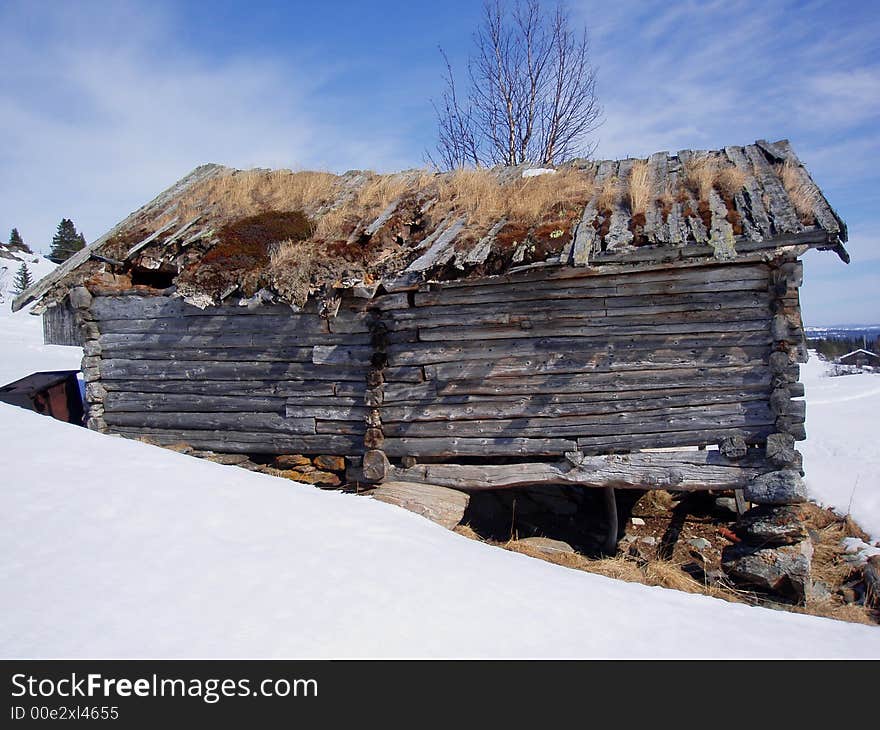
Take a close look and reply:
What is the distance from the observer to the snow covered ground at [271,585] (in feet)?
9.43

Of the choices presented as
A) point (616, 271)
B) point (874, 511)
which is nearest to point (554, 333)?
point (616, 271)

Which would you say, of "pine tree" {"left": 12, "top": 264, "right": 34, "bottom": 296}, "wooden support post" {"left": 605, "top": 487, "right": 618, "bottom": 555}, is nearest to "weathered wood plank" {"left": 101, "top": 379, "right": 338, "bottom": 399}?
"wooden support post" {"left": 605, "top": 487, "right": 618, "bottom": 555}

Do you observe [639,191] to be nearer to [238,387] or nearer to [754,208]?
[754,208]

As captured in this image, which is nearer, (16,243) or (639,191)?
(639,191)

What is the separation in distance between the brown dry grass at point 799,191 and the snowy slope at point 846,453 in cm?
484

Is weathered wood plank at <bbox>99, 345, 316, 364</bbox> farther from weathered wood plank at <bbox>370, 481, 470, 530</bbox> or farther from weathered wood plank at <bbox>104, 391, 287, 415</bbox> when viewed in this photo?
weathered wood plank at <bbox>370, 481, 470, 530</bbox>

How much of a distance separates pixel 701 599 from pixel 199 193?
9.59 meters

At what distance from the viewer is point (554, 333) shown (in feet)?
23.4

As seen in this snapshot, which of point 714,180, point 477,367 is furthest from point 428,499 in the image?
point 714,180

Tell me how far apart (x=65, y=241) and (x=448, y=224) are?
171ft

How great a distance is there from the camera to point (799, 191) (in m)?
7.08

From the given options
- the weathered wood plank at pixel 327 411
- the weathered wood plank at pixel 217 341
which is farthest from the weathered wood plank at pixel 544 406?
the weathered wood plank at pixel 217 341

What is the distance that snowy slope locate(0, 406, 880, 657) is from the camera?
2.87 metres
